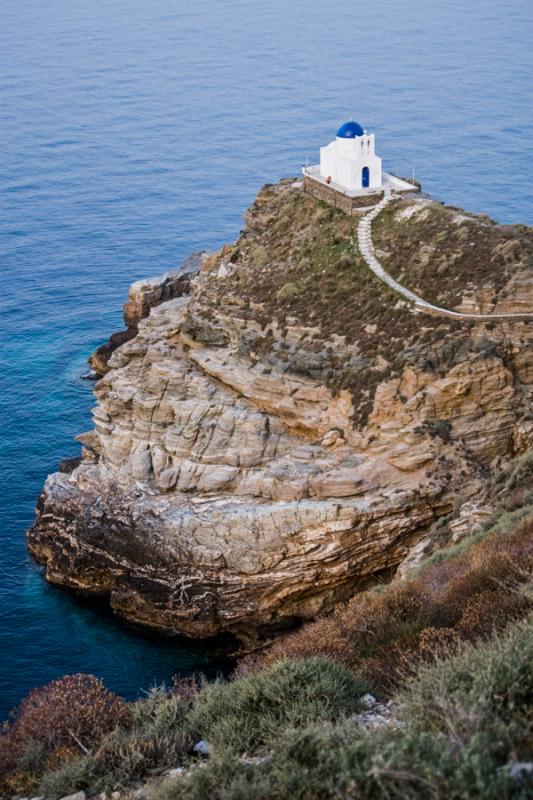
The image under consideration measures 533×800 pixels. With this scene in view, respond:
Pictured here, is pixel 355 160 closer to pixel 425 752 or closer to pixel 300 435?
pixel 300 435

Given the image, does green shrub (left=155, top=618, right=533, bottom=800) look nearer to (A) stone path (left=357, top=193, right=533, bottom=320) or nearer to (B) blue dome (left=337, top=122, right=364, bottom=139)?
(A) stone path (left=357, top=193, right=533, bottom=320)

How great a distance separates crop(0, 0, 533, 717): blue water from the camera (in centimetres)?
4266

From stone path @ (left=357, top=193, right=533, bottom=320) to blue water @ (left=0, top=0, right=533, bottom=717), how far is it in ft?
55.4

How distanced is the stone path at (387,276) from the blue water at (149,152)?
16.9 metres

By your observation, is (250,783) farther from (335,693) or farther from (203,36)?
(203,36)

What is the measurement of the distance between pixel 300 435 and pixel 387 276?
8077mm

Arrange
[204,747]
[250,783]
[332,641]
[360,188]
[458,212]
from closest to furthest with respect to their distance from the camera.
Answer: [250,783], [204,747], [332,641], [458,212], [360,188]

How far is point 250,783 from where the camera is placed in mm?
13953

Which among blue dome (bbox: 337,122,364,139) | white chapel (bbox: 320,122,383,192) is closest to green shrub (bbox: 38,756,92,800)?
white chapel (bbox: 320,122,383,192)

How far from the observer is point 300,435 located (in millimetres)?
39031

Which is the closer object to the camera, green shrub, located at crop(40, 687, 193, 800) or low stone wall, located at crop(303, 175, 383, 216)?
green shrub, located at crop(40, 687, 193, 800)

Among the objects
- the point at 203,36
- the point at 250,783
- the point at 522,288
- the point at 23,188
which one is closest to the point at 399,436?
the point at 522,288

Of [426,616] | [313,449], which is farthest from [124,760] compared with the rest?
[313,449]

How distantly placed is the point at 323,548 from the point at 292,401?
627 cm
